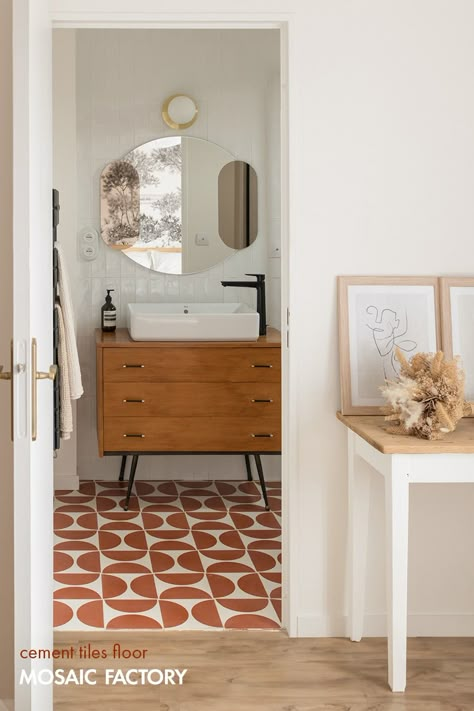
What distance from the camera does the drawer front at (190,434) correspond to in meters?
4.29

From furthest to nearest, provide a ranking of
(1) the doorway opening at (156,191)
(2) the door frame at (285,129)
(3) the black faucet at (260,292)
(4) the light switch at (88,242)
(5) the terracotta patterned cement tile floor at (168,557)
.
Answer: (4) the light switch at (88,242) < (1) the doorway opening at (156,191) < (3) the black faucet at (260,292) < (5) the terracotta patterned cement tile floor at (168,557) < (2) the door frame at (285,129)

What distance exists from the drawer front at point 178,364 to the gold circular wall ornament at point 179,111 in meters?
1.42

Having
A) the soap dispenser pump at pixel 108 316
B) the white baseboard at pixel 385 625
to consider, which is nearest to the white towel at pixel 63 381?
the white baseboard at pixel 385 625

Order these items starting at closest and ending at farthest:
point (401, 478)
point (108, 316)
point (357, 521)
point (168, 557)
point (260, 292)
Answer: point (401, 478) → point (357, 521) → point (168, 557) → point (260, 292) → point (108, 316)

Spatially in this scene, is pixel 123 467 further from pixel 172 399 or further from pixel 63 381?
pixel 63 381

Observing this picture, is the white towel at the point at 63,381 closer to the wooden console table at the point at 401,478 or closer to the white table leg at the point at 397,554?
the wooden console table at the point at 401,478

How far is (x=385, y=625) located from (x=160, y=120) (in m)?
3.17

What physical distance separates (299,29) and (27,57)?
1161mm

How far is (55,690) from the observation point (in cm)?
247

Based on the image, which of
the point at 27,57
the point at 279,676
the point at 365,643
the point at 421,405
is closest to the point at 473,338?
the point at 421,405

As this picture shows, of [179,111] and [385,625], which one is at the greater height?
[179,111]

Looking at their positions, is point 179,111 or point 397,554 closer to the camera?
point 397,554

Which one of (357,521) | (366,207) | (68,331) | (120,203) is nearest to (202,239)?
(120,203)

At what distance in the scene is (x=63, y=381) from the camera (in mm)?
2914
